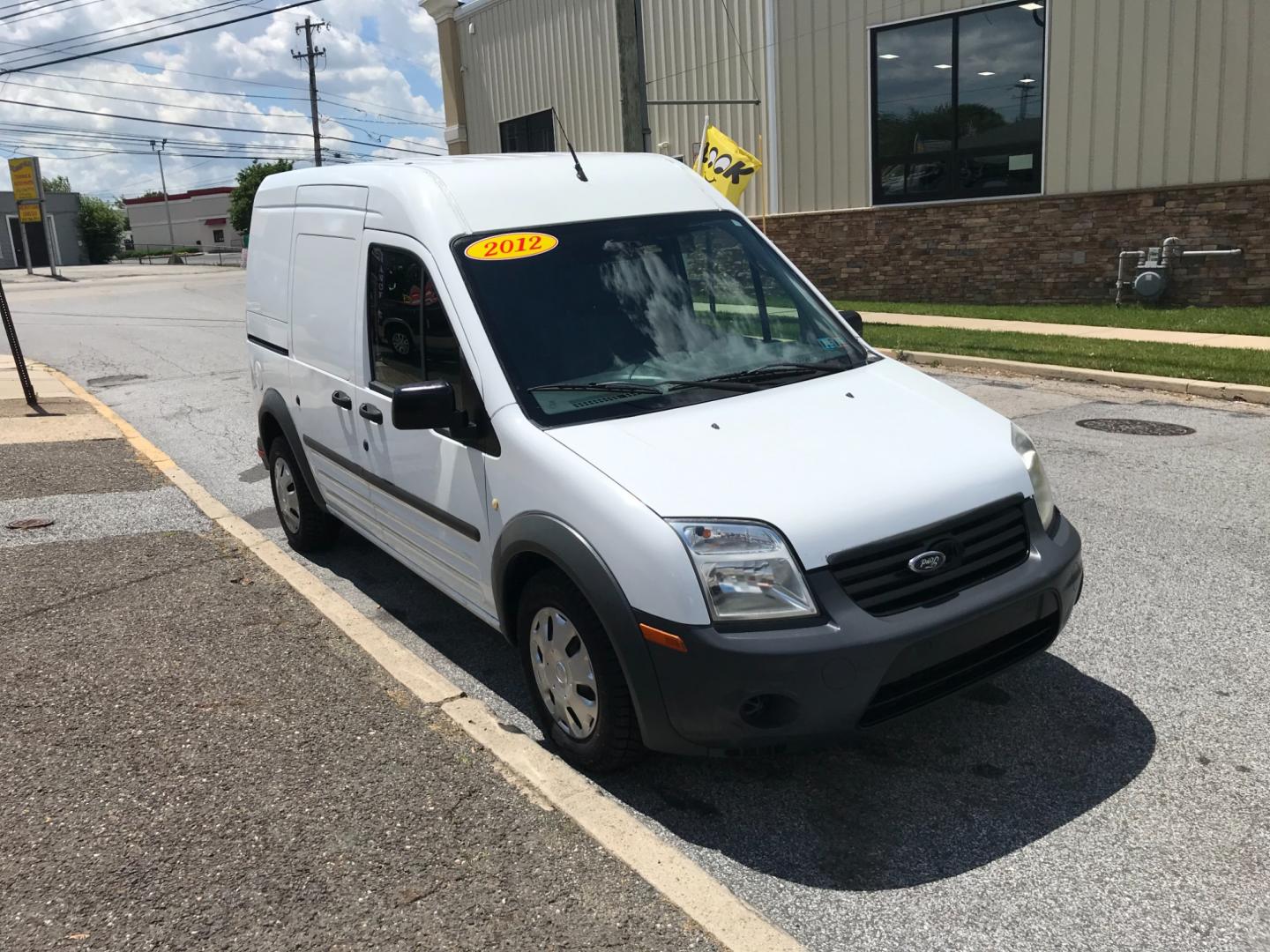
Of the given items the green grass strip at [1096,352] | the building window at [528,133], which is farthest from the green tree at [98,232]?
the green grass strip at [1096,352]

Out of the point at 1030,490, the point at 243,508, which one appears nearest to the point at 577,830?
the point at 1030,490

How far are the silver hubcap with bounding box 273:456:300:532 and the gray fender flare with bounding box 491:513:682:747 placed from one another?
10.4 ft

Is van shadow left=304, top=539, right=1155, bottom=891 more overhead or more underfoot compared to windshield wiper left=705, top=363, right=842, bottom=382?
more underfoot

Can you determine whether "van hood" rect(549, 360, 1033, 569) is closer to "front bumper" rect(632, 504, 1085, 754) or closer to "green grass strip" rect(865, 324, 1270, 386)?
"front bumper" rect(632, 504, 1085, 754)

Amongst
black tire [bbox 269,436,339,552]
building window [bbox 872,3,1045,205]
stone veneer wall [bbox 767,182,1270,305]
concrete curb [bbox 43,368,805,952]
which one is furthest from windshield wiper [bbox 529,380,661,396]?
building window [bbox 872,3,1045,205]

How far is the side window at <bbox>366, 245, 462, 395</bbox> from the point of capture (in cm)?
420

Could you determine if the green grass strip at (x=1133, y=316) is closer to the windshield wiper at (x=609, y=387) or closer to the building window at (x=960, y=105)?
the building window at (x=960, y=105)

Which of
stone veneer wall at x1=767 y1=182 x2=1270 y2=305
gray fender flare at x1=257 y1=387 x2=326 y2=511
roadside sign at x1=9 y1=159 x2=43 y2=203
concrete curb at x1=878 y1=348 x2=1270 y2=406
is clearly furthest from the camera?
roadside sign at x1=9 y1=159 x2=43 y2=203

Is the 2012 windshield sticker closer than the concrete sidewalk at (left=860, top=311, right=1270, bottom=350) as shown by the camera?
Yes

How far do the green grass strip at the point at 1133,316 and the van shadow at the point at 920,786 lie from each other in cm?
1068

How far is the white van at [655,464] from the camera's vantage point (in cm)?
315

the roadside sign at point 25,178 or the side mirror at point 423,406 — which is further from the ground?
the roadside sign at point 25,178

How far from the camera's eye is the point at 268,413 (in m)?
6.38

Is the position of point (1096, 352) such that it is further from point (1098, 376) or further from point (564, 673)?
point (564, 673)
